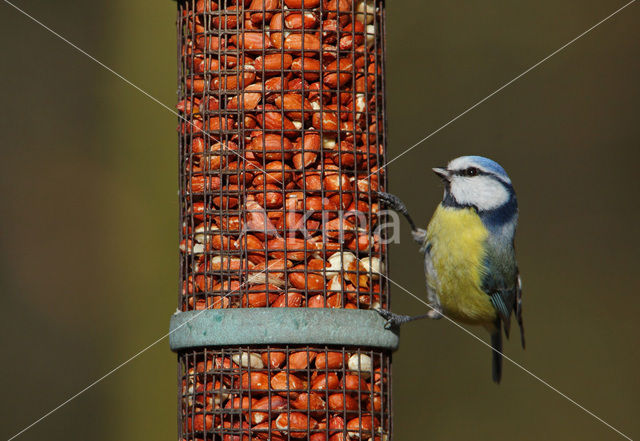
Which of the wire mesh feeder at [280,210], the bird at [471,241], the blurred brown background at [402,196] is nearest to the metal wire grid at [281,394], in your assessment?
the wire mesh feeder at [280,210]

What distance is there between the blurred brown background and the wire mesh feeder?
76.8 inches

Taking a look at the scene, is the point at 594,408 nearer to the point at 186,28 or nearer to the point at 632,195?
the point at 632,195

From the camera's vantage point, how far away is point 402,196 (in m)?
5.49

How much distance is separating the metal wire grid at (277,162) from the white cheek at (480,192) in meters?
0.56

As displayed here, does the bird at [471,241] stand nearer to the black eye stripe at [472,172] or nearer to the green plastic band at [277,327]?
the black eye stripe at [472,172]

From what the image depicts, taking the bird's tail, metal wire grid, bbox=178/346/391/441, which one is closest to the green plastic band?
metal wire grid, bbox=178/346/391/441

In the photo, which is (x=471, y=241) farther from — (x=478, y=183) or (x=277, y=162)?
(x=277, y=162)

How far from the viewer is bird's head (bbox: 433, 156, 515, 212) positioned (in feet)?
11.5

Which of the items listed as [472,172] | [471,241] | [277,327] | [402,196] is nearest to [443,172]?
[472,172]

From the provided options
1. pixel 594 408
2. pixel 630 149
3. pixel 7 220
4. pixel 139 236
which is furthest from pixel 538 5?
pixel 7 220

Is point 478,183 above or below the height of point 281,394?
above

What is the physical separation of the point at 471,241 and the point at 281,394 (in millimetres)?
1094

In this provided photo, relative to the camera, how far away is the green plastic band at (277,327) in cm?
283

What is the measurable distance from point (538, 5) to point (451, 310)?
11.1ft
